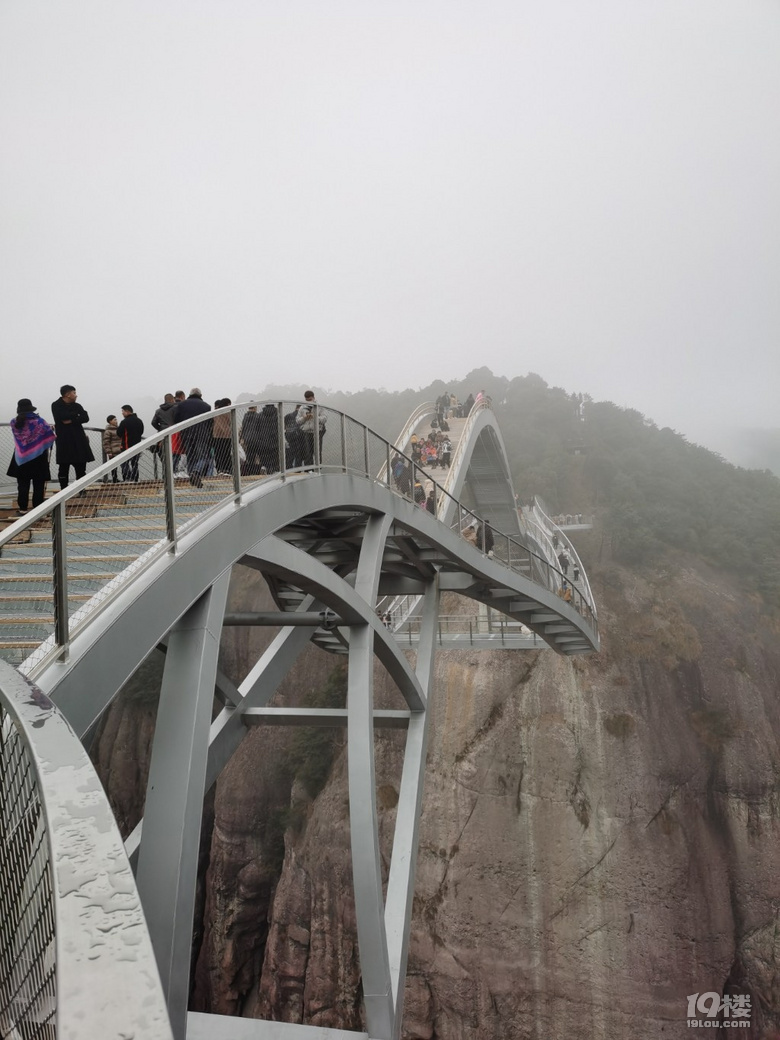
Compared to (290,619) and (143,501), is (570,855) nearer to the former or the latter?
(290,619)

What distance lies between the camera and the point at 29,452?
6637 mm

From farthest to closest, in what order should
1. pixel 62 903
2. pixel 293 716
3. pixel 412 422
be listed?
1. pixel 412 422
2. pixel 293 716
3. pixel 62 903

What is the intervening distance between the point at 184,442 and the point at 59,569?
2138 millimetres

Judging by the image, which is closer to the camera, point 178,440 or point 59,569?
point 59,569

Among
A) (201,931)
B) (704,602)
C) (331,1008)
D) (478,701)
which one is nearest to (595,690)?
(478,701)

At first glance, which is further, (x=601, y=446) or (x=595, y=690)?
(x=601, y=446)

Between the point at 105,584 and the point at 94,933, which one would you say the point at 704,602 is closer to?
the point at 105,584

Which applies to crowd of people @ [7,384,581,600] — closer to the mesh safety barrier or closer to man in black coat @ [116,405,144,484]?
man in black coat @ [116,405,144,484]

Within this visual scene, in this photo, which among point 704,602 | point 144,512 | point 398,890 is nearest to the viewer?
point 144,512

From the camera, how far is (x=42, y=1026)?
1.23 meters

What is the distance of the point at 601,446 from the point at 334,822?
28.4 meters

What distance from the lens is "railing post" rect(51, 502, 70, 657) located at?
11.7 feet

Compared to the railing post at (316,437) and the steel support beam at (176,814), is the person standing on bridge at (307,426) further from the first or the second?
the steel support beam at (176,814)

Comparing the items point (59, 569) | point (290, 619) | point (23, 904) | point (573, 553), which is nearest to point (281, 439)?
point (290, 619)
